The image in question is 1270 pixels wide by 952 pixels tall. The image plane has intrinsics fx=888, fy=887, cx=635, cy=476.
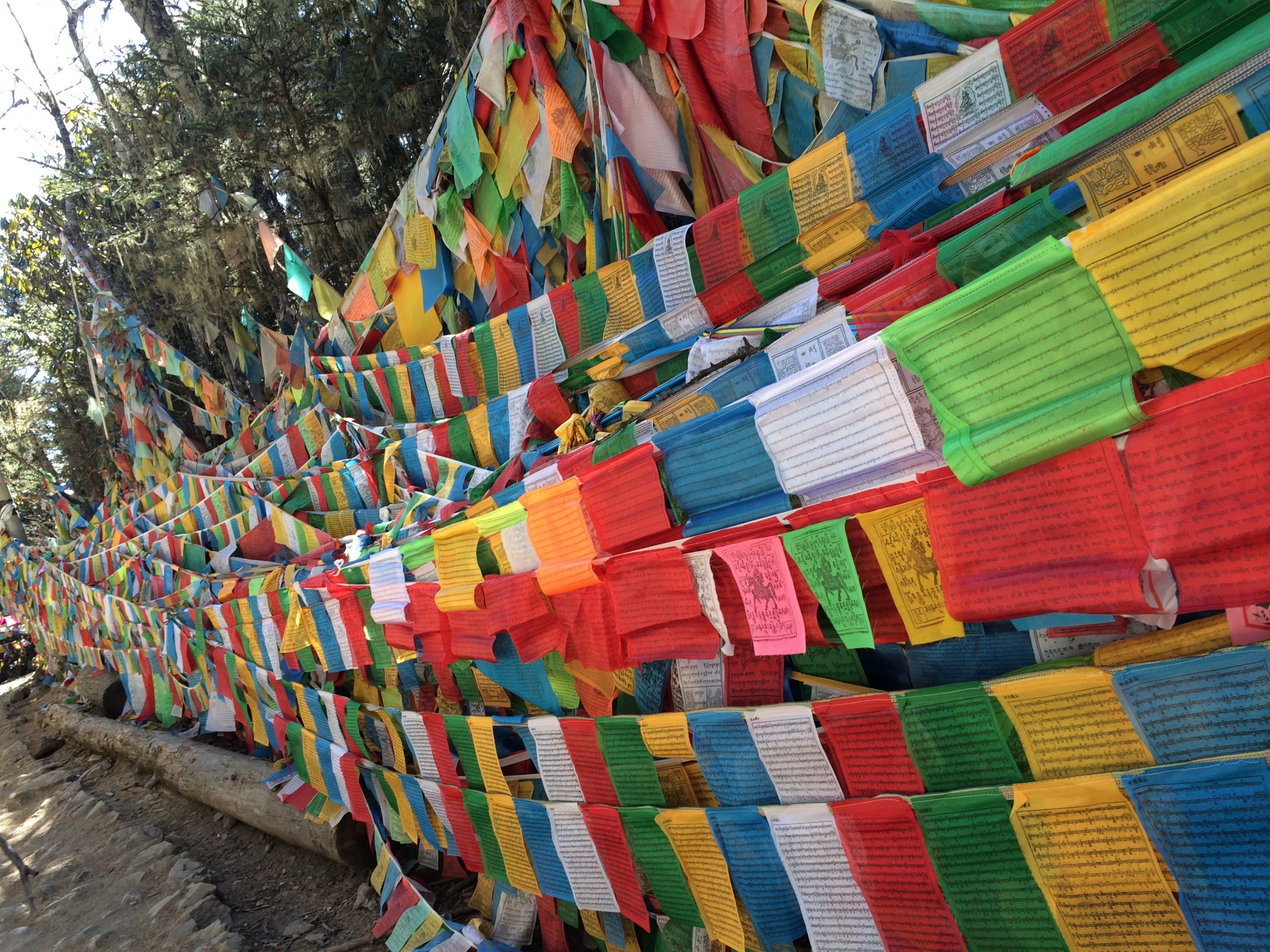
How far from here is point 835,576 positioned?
83.4 inches

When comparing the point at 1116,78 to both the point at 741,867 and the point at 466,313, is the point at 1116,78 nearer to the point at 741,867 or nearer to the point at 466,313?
the point at 741,867

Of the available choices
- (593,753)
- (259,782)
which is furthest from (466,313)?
(593,753)

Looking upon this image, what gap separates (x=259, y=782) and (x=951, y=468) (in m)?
6.01

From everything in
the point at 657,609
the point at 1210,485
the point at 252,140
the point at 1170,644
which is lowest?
the point at 1170,644

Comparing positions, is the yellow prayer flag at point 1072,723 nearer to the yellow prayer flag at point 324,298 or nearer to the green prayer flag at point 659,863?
the green prayer flag at point 659,863

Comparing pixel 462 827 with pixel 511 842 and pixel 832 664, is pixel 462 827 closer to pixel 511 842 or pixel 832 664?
pixel 511 842

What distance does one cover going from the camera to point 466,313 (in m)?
6.52

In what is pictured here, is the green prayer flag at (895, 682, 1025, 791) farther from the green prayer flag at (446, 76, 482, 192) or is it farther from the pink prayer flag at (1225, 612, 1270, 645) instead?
the green prayer flag at (446, 76, 482, 192)

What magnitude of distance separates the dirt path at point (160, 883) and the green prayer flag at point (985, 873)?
11.4 feet

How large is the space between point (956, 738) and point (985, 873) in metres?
0.29

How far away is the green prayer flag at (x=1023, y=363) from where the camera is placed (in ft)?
5.17

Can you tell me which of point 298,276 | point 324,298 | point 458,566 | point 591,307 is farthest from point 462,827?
point 298,276

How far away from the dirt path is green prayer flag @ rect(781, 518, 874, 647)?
11.7ft

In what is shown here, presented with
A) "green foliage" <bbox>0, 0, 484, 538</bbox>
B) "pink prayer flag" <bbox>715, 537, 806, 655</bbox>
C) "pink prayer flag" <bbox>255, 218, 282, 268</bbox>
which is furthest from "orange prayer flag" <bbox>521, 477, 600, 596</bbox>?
"pink prayer flag" <bbox>255, 218, 282, 268</bbox>
